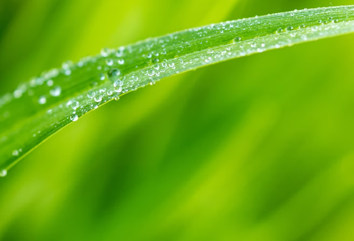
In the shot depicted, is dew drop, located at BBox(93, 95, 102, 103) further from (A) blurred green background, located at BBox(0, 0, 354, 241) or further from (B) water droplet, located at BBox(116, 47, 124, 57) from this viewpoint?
(A) blurred green background, located at BBox(0, 0, 354, 241)

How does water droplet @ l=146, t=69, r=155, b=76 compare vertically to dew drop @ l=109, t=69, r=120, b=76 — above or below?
above

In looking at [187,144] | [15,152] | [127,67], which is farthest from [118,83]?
[187,144]

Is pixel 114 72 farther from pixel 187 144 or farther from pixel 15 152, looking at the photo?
pixel 187 144

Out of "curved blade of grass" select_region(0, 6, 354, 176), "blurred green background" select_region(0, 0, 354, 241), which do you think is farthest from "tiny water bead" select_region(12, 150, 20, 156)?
"blurred green background" select_region(0, 0, 354, 241)

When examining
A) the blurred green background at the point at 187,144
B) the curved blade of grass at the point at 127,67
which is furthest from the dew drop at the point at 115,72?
the blurred green background at the point at 187,144

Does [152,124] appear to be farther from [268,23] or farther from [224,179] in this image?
[268,23]

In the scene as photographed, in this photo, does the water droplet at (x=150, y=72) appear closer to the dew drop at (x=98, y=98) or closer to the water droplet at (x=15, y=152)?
the dew drop at (x=98, y=98)
